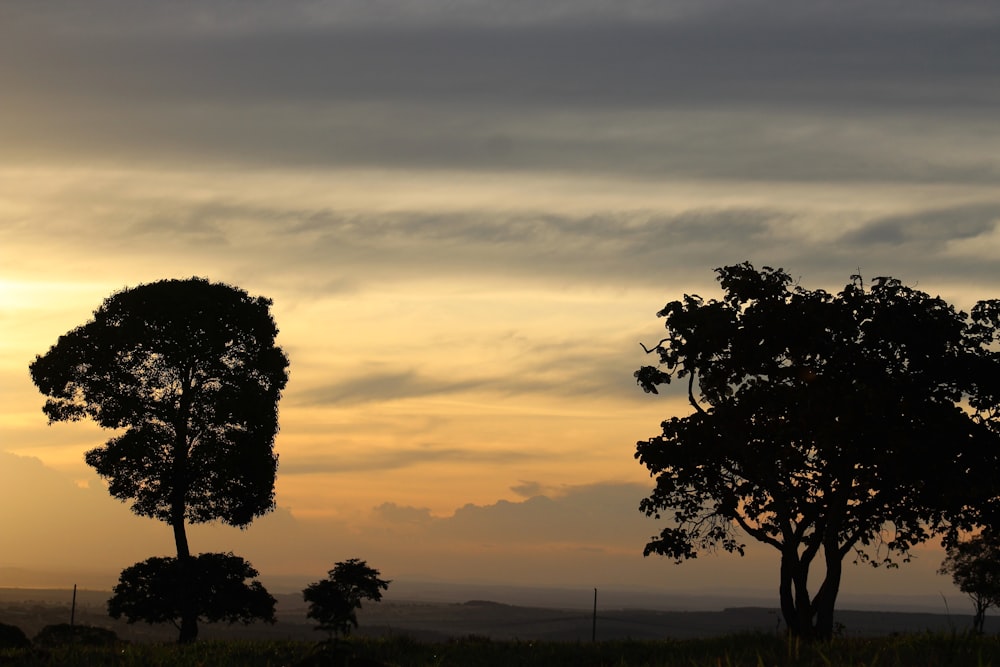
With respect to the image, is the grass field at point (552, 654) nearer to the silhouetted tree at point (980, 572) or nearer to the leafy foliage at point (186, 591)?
the leafy foliage at point (186, 591)

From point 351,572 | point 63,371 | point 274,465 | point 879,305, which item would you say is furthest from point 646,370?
point 63,371

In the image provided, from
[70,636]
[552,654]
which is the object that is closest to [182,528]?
[70,636]

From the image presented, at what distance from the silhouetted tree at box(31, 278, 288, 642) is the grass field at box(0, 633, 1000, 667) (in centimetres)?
1456

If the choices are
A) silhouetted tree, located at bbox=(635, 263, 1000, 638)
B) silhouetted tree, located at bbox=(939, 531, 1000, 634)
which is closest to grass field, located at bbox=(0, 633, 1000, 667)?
silhouetted tree, located at bbox=(635, 263, 1000, 638)

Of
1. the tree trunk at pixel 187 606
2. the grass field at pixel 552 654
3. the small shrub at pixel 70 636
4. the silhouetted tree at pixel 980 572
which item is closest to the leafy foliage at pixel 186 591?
the tree trunk at pixel 187 606

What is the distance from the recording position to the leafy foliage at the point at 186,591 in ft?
142

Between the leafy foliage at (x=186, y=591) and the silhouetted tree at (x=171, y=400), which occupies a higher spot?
the silhouetted tree at (x=171, y=400)

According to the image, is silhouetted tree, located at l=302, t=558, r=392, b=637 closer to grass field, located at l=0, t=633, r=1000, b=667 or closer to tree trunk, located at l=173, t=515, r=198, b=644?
tree trunk, located at l=173, t=515, r=198, b=644

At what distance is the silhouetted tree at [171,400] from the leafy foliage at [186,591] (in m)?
1.00

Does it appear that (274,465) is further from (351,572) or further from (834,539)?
(834,539)

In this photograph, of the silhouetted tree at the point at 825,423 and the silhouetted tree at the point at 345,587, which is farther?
the silhouetted tree at the point at 345,587

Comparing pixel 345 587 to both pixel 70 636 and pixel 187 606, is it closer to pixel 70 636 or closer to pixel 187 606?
pixel 187 606

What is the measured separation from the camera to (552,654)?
27734 millimetres

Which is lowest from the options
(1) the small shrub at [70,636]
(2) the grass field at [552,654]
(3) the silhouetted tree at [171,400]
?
(1) the small shrub at [70,636]
